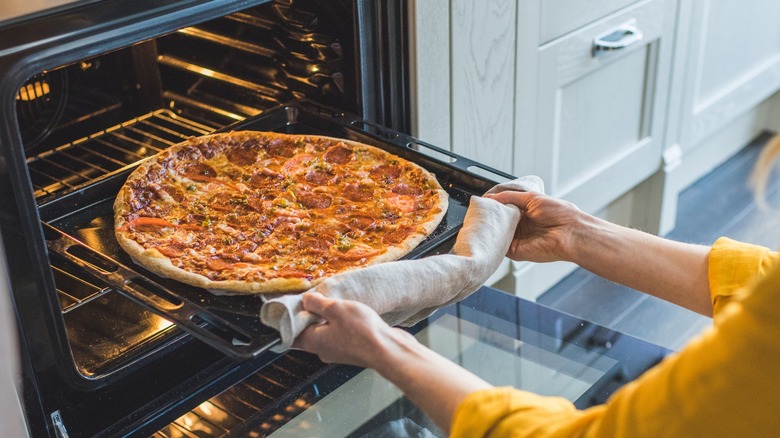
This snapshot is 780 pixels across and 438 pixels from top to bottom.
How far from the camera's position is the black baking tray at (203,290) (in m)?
0.97

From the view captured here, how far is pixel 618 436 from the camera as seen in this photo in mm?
711

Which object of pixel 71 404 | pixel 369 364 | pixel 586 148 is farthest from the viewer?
pixel 586 148

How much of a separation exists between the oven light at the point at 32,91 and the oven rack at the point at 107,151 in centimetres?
10

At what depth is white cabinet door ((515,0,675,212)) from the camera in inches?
70.1

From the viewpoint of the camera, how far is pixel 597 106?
6.46 ft

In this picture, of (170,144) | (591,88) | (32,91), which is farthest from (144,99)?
(591,88)

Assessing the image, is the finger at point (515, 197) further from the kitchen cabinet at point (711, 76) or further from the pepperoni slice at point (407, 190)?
the kitchen cabinet at point (711, 76)

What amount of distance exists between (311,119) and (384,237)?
Answer: 1.09ft

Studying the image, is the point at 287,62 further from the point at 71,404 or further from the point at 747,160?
the point at 747,160

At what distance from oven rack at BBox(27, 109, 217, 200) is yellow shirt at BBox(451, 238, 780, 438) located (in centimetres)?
89

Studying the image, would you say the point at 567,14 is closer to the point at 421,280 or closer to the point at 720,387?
the point at 421,280

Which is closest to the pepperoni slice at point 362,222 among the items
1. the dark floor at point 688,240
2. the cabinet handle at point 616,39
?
the cabinet handle at point 616,39

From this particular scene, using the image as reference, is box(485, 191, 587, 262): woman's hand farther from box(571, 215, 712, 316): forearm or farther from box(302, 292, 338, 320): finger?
box(302, 292, 338, 320): finger

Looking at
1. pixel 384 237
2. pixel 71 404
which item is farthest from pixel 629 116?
pixel 71 404
